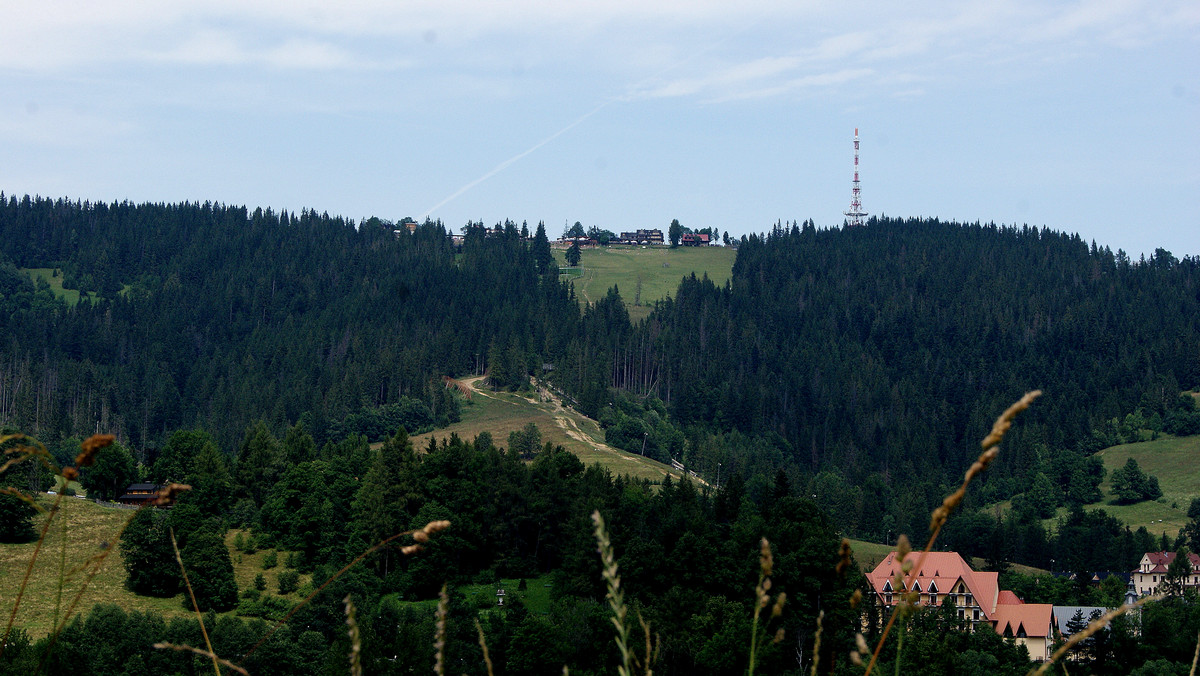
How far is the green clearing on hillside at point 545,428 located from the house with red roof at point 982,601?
151 feet

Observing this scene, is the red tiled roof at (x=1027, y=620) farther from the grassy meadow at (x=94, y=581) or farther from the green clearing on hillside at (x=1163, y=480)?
the green clearing on hillside at (x=1163, y=480)

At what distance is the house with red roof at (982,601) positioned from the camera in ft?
248

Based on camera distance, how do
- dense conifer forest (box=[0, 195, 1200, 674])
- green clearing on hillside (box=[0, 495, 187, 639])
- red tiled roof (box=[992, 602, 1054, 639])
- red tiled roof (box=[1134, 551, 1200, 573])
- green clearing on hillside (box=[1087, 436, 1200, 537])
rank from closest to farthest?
dense conifer forest (box=[0, 195, 1200, 674]) < green clearing on hillside (box=[0, 495, 187, 639]) < red tiled roof (box=[992, 602, 1054, 639]) < red tiled roof (box=[1134, 551, 1200, 573]) < green clearing on hillside (box=[1087, 436, 1200, 537])

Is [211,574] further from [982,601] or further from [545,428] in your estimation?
[545,428]

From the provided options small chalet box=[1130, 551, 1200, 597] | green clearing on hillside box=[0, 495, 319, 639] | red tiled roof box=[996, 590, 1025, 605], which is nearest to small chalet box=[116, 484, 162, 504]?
green clearing on hillside box=[0, 495, 319, 639]

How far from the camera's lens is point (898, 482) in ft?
554

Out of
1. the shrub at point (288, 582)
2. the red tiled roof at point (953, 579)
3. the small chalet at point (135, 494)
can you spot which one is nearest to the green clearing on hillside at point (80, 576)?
the shrub at point (288, 582)

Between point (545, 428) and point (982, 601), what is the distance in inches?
2873

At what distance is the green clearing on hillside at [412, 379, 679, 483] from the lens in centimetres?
13400

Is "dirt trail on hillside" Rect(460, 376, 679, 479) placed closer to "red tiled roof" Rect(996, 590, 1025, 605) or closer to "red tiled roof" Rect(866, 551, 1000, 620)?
"red tiled roof" Rect(866, 551, 1000, 620)

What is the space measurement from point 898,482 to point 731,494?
315 ft

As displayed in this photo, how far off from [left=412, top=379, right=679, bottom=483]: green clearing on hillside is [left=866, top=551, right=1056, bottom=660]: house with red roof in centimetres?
4588

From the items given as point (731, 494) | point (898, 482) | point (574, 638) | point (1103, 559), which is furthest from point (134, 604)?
point (898, 482)

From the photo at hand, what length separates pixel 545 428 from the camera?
146000mm
